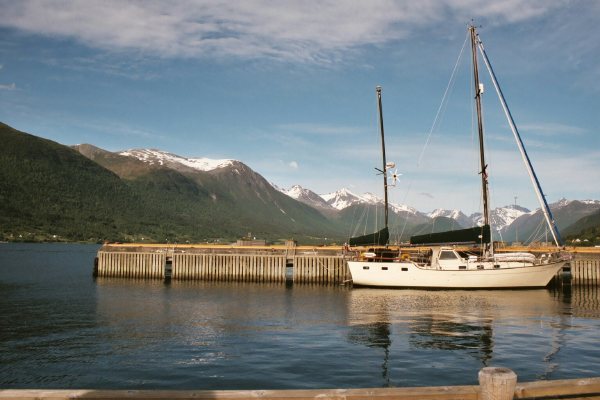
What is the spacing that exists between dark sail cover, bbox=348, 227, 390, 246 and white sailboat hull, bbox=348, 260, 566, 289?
11.9ft

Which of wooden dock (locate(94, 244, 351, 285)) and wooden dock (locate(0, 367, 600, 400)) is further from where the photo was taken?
wooden dock (locate(94, 244, 351, 285))

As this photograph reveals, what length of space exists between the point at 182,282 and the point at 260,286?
409 inches

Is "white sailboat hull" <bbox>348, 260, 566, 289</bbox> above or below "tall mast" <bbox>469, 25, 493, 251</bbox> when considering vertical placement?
below

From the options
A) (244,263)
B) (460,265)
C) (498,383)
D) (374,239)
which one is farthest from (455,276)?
(498,383)

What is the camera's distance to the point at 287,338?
2606 cm

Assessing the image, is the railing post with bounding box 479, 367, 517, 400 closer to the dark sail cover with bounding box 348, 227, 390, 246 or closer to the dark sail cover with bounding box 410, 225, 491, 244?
the dark sail cover with bounding box 410, 225, 491, 244

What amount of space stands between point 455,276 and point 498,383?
4215cm

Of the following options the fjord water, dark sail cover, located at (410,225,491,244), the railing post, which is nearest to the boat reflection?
the fjord water

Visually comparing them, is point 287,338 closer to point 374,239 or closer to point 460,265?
point 460,265

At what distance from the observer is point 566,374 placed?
18.9 meters

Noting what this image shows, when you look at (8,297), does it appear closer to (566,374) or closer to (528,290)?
(566,374)

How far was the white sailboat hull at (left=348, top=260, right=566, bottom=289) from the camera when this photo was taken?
157 feet

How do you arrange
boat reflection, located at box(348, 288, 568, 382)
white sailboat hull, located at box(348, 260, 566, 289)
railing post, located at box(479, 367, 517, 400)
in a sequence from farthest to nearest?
white sailboat hull, located at box(348, 260, 566, 289)
boat reflection, located at box(348, 288, 568, 382)
railing post, located at box(479, 367, 517, 400)

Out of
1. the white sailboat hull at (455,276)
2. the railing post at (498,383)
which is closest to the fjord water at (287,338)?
the white sailboat hull at (455,276)
